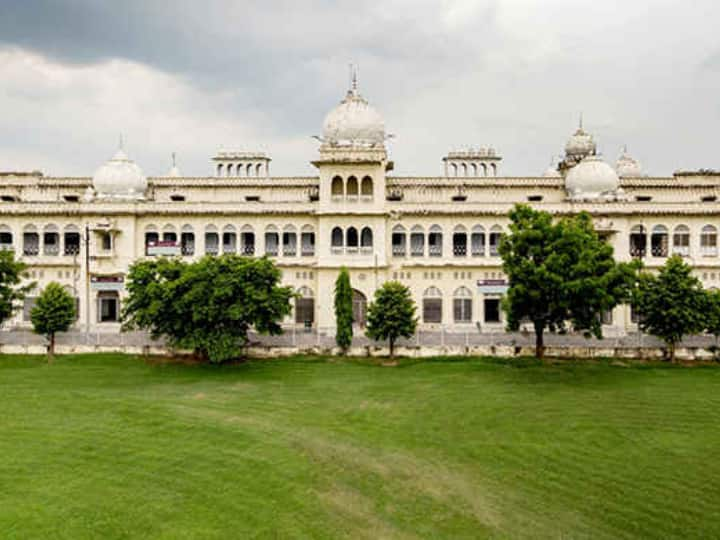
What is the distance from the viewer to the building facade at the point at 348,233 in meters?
40.1

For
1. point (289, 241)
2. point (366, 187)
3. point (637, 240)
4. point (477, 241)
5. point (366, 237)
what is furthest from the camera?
point (289, 241)

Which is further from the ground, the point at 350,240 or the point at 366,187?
the point at 366,187

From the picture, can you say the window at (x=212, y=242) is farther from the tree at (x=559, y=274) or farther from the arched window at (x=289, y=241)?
the tree at (x=559, y=274)

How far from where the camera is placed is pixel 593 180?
42688 mm

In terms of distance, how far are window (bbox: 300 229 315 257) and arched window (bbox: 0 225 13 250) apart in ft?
Result: 59.4

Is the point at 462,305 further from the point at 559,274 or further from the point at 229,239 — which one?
the point at 229,239

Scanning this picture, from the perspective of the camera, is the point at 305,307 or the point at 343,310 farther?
the point at 305,307

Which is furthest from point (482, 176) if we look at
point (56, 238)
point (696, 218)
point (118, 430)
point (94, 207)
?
point (118, 430)

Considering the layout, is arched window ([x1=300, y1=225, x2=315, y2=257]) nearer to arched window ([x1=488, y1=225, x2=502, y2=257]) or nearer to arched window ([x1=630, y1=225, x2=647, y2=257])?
→ arched window ([x1=488, y1=225, x2=502, y2=257])

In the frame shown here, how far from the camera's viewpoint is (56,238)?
42.7 metres

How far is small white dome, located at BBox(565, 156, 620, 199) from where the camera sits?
4262 cm

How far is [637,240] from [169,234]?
94.1ft

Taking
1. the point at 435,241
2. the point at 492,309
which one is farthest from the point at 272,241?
the point at 492,309

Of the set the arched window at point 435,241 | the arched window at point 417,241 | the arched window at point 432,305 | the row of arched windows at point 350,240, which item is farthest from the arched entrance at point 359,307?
the arched window at point 435,241
